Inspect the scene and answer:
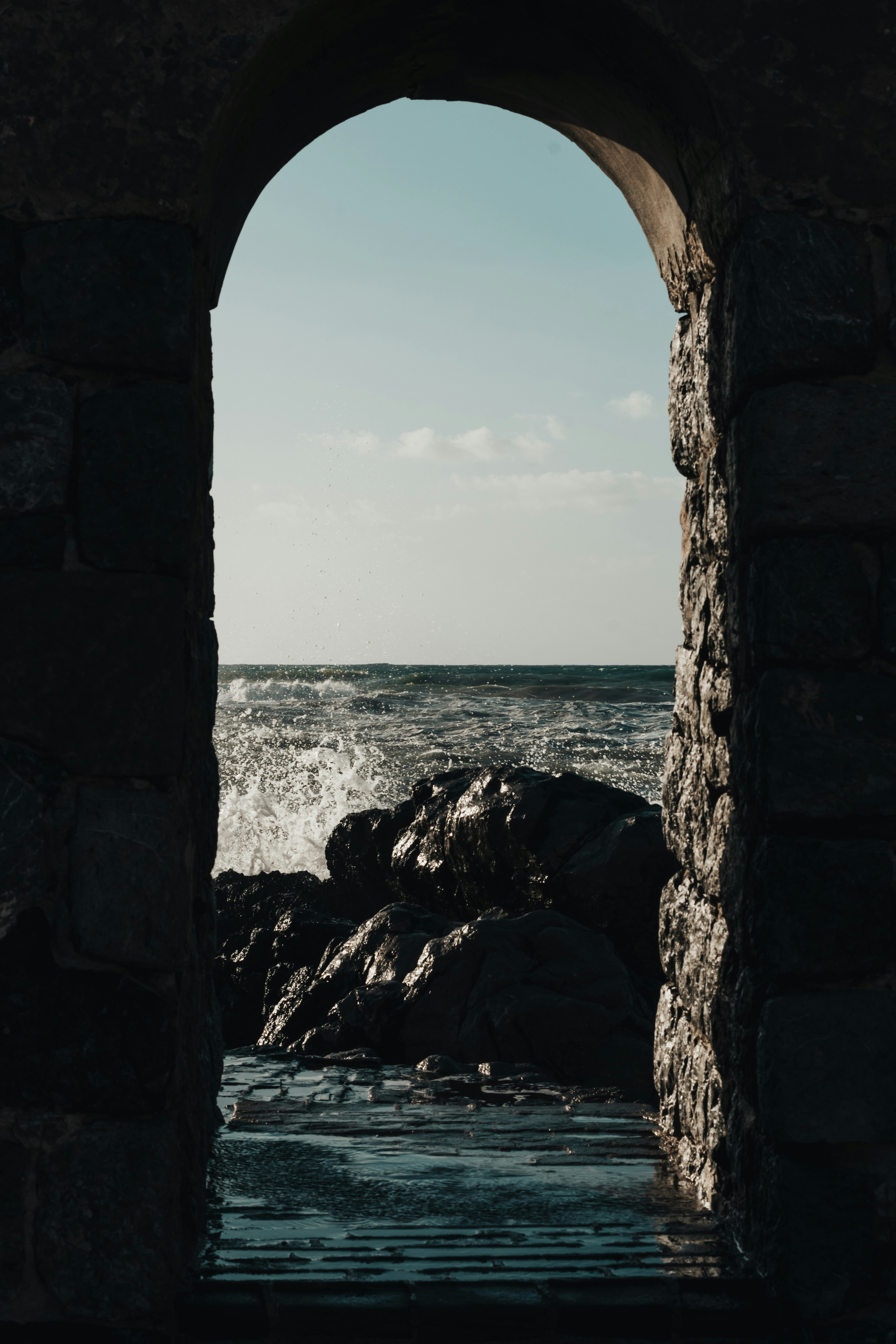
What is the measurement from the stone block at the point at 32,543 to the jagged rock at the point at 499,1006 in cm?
259

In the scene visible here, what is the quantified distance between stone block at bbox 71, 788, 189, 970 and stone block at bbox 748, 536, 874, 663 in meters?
1.28

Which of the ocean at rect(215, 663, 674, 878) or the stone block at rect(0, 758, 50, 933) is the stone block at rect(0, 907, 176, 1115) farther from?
the ocean at rect(215, 663, 674, 878)

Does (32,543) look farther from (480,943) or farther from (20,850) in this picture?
(480,943)

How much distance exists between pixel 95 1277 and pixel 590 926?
3486 millimetres

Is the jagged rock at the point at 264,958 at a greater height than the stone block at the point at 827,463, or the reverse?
the stone block at the point at 827,463

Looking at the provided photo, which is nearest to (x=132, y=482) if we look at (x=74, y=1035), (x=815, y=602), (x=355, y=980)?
(x=74, y=1035)

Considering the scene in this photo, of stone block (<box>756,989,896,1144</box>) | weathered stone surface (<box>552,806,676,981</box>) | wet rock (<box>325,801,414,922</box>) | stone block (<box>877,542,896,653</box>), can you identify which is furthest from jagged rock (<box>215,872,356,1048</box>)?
stone block (<box>877,542,896,653</box>)

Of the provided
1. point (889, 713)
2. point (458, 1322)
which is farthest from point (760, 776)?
point (458, 1322)

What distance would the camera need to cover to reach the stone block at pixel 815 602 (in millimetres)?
2336

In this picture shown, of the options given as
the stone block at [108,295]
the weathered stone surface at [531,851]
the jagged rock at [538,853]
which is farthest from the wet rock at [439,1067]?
the stone block at [108,295]

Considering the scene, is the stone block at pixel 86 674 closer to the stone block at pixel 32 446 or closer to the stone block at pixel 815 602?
the stone block at pixel 32 446

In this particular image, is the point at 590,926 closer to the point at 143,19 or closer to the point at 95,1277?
the point at 95,1277

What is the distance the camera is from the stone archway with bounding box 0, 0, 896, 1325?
2195mm

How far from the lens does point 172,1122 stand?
2205 mm
